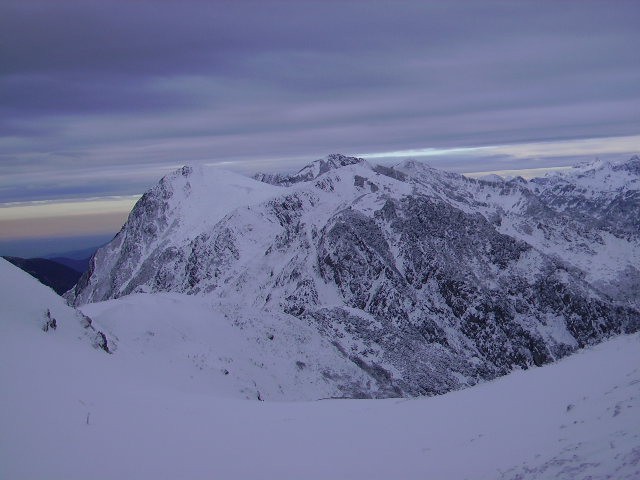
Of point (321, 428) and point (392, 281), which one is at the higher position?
point (321, 428)

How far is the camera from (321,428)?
50.8 feet

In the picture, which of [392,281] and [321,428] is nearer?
[321,428]

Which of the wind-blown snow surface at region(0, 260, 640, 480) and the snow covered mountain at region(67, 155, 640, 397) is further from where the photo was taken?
the snow covered mountain at region(67, 155, 640, 397)

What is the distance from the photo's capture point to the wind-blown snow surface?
34.6 ft

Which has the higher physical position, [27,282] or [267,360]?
[27,282]

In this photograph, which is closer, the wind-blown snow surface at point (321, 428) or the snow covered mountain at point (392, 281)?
the wind-blown snow surface at point (321, 428)

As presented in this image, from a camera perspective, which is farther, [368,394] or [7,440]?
[368,394]

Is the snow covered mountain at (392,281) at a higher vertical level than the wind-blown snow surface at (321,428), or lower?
lower

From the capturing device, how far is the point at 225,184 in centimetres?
16212

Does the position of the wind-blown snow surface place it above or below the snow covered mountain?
above

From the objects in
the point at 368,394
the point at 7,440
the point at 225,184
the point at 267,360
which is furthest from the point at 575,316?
the point at 7,440

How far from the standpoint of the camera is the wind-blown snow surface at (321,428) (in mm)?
10555

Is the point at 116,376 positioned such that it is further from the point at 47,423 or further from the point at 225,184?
the point at 225,184

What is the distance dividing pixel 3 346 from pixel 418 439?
14017mm
